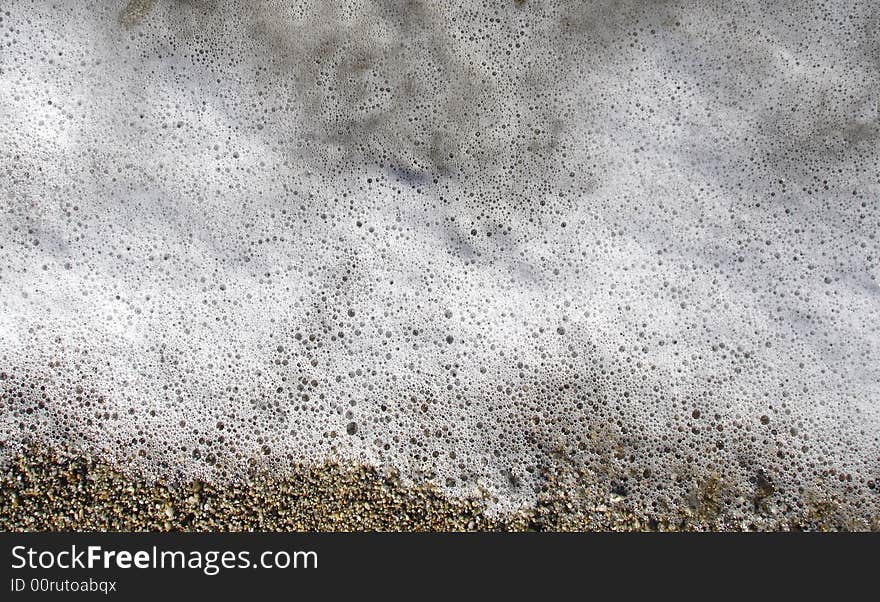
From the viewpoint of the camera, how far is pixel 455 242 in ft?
9.11

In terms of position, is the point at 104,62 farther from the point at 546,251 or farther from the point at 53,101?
the point at 546,251

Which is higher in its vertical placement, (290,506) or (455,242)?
(455,242)

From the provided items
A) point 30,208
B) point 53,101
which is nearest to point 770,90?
point 53,101

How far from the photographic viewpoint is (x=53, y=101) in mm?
2736

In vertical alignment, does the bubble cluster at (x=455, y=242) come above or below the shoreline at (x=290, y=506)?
above

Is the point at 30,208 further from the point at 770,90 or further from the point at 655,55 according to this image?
the point at 770,90

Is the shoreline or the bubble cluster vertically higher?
the bubble cluster

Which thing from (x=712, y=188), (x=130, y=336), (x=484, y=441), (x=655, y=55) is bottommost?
(x=484, y=441)

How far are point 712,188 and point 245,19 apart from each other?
2.46 m

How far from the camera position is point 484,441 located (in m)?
2.78

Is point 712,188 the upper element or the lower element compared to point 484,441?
upper

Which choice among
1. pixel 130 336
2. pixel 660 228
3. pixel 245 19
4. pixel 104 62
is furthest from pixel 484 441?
pixel 104 62

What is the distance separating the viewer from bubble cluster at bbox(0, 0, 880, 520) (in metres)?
2.72

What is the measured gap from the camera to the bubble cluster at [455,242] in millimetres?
2719
